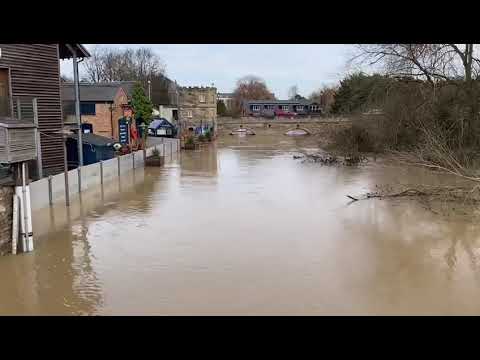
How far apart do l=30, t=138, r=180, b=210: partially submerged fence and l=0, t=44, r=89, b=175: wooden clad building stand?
1.13m

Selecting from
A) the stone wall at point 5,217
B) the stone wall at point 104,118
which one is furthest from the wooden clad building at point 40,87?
the stone wall at point 104,118

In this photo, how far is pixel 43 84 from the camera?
637 inches

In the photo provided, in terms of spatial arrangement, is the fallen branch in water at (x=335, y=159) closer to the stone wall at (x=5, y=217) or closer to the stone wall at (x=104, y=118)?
the stone wall at (x=104, y=118)

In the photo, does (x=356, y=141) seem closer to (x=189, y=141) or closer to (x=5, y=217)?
(x=189, y=141)

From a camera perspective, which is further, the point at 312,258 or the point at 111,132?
the point at 111,132

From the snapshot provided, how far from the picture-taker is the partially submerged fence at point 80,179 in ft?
43.9

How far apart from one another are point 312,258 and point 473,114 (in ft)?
46.2

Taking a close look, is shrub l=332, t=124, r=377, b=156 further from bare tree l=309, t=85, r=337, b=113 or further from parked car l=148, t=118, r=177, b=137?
bare tree l=309, t=85, r=337, b=113

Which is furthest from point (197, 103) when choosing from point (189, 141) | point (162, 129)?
point (189, 141)

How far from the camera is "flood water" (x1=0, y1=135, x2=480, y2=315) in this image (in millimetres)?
7195
